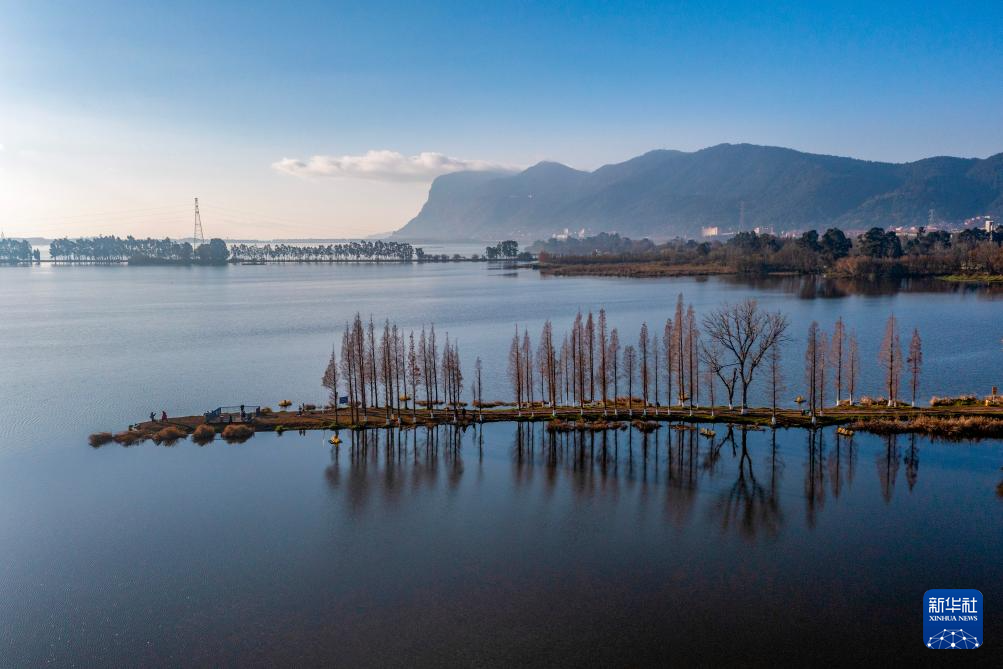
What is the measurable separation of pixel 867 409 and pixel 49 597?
3312cm

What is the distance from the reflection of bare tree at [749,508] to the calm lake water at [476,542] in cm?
12

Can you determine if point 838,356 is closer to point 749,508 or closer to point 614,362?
point 614,362

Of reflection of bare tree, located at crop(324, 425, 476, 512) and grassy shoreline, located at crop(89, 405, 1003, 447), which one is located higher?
grassy shoreline, located at crop(89, 405, 1003, 447)

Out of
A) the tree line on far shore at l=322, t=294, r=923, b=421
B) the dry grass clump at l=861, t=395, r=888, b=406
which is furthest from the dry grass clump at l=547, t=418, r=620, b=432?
the dry grass clump at l=861, t=395, r=888, b=406

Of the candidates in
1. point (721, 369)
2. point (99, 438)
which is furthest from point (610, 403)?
point (99, 438)

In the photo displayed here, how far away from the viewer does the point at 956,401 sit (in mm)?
34250

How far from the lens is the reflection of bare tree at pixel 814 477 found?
898 inches

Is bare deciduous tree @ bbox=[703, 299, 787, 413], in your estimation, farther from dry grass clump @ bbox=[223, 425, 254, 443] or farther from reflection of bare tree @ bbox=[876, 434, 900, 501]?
dry grass clump @ bbox=[223, 425, 254, 443]

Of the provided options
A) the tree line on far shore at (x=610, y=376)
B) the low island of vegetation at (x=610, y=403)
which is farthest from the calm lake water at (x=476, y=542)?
the tree line on far shore at (x=610, y=376)

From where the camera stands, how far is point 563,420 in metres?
33.2

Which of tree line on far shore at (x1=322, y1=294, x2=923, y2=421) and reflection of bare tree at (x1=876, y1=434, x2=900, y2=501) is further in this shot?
tree line on far shore at (x1=322, y1=294, x2=923, y2=421)

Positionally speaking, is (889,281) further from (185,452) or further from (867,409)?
(185,452)

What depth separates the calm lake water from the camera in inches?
624

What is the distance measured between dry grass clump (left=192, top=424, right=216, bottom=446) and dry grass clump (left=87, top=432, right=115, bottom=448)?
363 centimetres
